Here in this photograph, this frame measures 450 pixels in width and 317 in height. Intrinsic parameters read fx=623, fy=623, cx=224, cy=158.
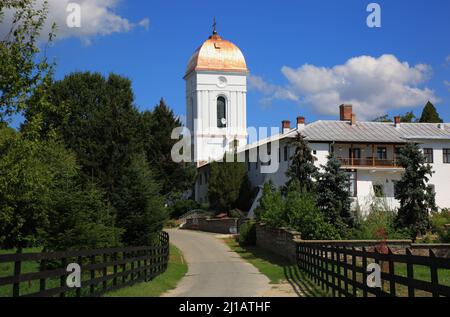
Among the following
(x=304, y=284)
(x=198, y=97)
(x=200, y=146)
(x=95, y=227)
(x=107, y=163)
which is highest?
(x=198, y=97)

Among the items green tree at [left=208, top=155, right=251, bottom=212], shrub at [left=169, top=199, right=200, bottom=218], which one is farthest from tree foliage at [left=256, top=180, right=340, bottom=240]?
shrub at [left=169, top=199, right=200, bottom=218]

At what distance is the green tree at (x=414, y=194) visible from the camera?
40188mm

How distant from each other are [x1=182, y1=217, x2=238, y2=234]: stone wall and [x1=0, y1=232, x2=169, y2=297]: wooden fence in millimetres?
29395

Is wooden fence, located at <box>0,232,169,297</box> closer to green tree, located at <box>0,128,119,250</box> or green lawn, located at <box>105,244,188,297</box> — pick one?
green lawn, located at <box>105,244,188,297</box>

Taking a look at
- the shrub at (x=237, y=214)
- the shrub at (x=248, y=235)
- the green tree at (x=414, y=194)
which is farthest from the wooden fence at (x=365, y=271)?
the shrub at (x=237, y=214)

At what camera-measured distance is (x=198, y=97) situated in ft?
281

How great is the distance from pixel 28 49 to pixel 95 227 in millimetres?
6858

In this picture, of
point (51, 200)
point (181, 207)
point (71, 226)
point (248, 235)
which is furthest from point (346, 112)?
point (71, 226)

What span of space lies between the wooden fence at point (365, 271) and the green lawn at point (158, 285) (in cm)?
425

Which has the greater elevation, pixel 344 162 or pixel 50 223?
pixel 344 162

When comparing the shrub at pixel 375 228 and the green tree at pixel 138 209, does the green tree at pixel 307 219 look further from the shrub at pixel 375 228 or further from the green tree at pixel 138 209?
the green tree at pixel 138 209
